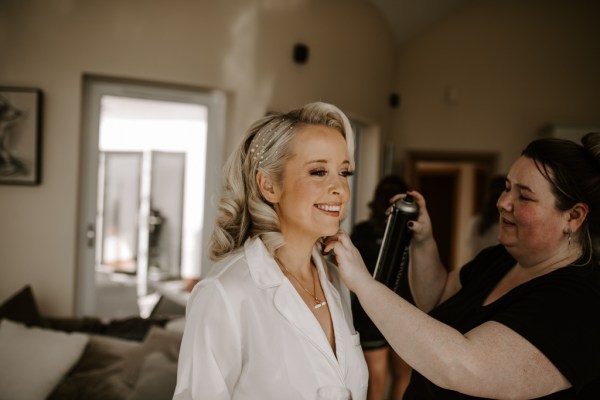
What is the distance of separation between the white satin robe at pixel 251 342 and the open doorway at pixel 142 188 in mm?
1665

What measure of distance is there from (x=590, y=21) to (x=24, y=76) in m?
5.55

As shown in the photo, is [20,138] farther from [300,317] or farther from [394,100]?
[394,100]

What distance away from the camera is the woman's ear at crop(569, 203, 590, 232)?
110 cm

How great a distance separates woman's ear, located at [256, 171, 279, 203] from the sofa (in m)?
1.29

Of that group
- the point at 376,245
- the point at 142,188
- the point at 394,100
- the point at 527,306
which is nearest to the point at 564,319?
the point at 527,306

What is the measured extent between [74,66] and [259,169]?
7.47 ft

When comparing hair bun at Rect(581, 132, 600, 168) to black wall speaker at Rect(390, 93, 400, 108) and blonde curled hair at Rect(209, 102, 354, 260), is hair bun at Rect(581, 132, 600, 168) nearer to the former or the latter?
blonde curled hair at Rect(209, 102, 354, 260)

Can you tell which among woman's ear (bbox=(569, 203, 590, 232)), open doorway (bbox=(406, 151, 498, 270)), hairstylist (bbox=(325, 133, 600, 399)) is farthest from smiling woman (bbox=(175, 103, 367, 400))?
open doorway (bbox=(406, 151, 498, 270))

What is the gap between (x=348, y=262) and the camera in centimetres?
113

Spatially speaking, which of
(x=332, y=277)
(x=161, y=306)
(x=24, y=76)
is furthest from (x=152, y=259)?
(x=332, y=277)

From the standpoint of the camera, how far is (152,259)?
4.48 meters

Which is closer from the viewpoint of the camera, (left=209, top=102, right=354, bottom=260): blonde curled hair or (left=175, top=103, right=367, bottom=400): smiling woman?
(left=175, top=103, right=367, bottom=400): smiling woman

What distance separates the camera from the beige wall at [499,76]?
5391 millimetres

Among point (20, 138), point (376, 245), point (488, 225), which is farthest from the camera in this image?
point (488, 225)
